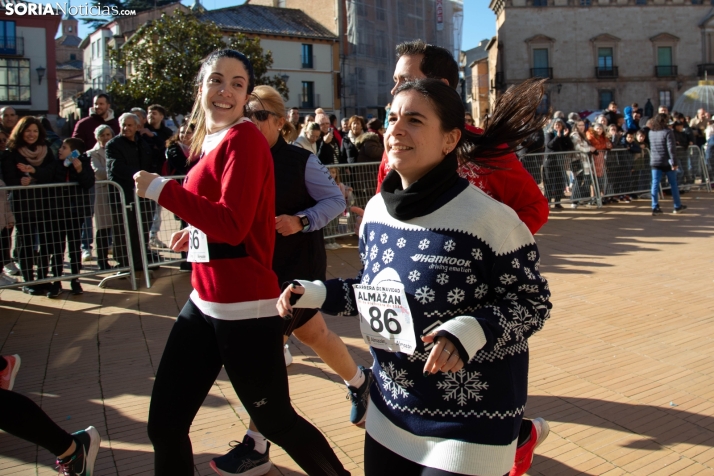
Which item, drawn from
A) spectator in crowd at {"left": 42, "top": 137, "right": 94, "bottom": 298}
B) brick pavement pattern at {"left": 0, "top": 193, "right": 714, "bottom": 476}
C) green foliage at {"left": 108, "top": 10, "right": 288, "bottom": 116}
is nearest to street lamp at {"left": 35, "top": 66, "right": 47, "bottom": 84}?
green foliage at {"left": 108, "top": 10, "right": 288, "bottom": 116}

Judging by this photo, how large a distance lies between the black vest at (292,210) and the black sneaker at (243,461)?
2.83 feet

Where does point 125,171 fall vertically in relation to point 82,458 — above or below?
above

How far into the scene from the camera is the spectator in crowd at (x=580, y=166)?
46.5ft

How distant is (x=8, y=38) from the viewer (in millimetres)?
44750

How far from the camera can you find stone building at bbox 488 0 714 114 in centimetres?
5850

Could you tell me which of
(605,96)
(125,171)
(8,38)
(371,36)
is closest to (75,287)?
(125,171)

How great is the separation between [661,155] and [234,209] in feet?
40.7

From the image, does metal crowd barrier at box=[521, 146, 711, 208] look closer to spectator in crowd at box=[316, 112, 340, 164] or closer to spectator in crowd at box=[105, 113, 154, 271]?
spectator in crowd at box=[316, 112, 340, 164]

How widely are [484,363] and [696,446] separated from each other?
88.4 inches

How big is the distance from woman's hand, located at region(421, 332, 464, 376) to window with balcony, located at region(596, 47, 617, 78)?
61790 millimetres

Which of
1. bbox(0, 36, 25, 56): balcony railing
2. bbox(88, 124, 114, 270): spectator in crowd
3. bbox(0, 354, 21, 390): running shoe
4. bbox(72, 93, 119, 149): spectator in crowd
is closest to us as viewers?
bbox(0, 354, 21, 390): running shoe

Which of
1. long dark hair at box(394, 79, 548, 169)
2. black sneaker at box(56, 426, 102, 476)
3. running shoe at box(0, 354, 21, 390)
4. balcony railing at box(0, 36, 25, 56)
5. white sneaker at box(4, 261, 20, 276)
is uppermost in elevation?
balcony railing at box(0, 36, 25, 56)

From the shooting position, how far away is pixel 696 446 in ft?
12.3

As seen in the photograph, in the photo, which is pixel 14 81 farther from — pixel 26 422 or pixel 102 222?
pixel 26 422
